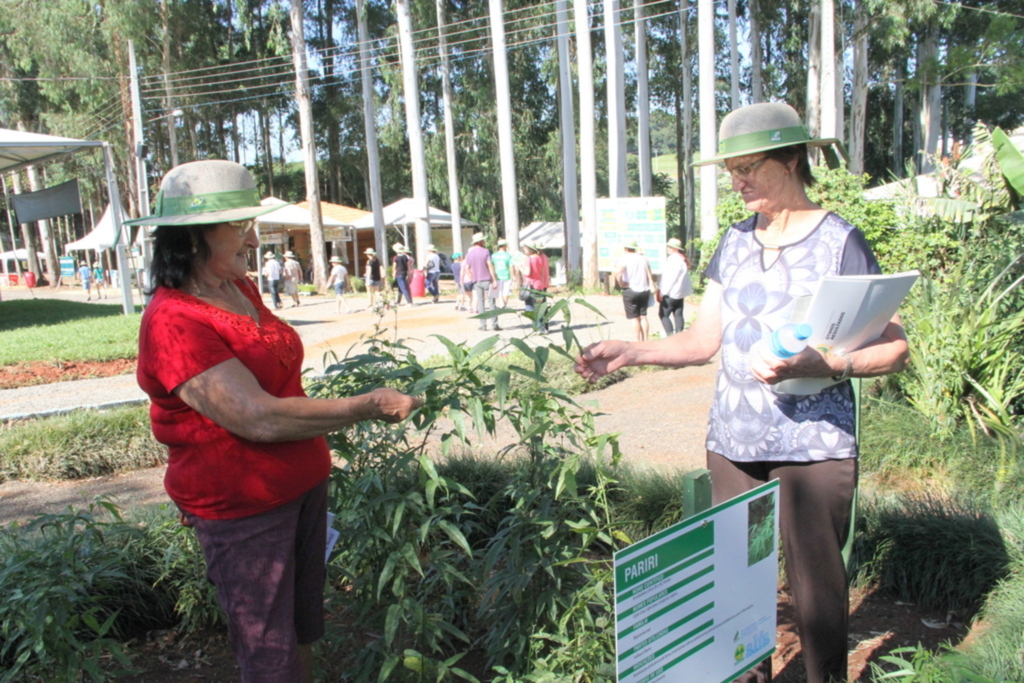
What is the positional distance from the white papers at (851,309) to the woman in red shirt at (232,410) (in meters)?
0.98

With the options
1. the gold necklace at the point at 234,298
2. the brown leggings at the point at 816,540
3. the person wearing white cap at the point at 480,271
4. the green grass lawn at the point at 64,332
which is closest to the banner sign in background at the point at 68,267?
the green grass lawn at the point at 64,332

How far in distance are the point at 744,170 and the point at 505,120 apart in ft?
77.0

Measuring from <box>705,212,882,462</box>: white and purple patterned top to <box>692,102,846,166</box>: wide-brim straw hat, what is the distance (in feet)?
0.80

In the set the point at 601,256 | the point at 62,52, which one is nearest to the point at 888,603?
the point at 601,256

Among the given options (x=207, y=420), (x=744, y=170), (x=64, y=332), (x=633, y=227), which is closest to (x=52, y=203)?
(x=64, y=332)

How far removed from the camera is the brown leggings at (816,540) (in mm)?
2223

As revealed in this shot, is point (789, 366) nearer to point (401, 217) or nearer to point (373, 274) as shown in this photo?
point (373, 274)

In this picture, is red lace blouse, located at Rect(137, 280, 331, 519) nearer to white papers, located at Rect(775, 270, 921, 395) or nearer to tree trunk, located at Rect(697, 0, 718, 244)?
white papers, located at Rect(775, 270, 921, 395)

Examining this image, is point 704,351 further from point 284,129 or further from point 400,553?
point 284,129

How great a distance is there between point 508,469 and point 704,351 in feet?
7.37

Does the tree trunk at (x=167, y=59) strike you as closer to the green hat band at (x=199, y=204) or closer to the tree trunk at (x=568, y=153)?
the tree trunk at (x=568, y=153)

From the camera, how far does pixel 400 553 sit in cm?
227

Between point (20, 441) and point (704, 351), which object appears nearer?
point (704, 351)

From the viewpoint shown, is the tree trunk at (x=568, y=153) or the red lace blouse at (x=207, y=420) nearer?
the red lace blouse at (x=207, y=420)
